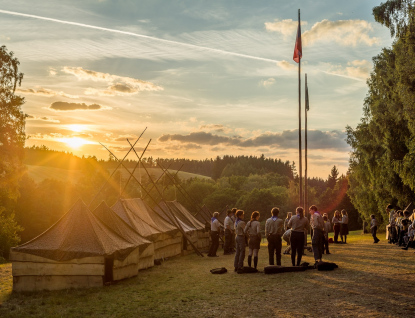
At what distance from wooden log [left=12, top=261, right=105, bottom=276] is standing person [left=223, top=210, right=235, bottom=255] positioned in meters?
8.40

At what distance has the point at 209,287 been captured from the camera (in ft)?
42.3

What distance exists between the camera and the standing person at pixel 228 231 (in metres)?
20.7

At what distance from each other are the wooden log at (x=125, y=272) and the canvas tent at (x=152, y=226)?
10.2ft

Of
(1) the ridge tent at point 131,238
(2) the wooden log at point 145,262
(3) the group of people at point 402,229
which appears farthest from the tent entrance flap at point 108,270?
(3) the group of people at point 402,229

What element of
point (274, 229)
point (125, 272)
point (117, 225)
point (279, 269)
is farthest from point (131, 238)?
Answer: point (279, 269)

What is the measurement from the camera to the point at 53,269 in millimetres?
13242

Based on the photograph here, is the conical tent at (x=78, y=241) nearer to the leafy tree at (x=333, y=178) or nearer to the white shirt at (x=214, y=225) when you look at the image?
the white shirt at (x=214, y=225)

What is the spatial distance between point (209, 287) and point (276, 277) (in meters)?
2.37

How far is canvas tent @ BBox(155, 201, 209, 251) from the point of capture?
24.5 metres

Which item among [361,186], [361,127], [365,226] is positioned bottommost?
[365,226]

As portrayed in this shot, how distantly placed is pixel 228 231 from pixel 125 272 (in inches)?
316

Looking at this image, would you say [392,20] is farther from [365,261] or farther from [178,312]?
[178,312]

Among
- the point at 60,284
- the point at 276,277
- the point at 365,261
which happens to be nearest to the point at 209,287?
the point at 276,277

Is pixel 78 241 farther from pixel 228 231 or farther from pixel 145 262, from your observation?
pixel 228 231
